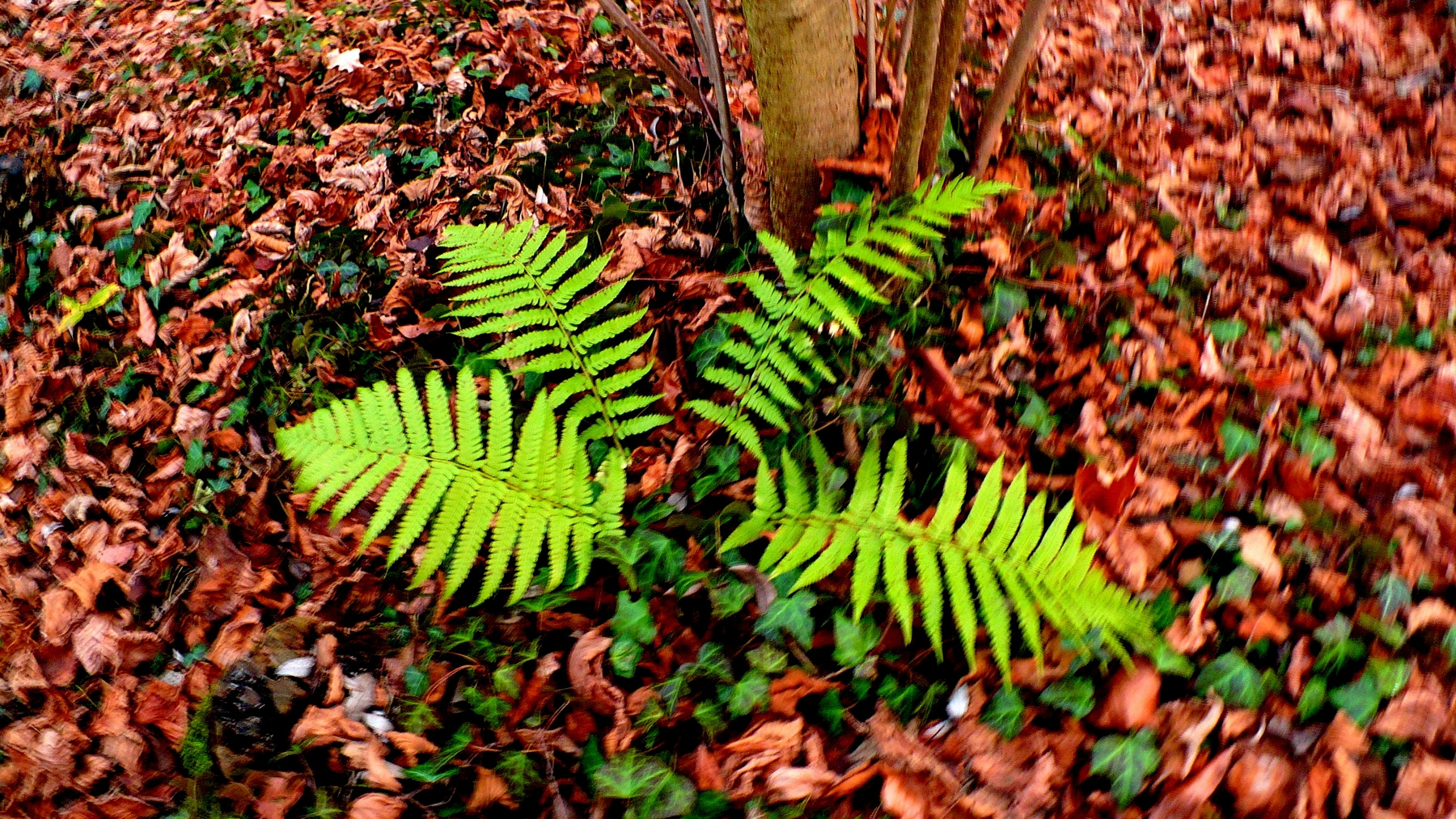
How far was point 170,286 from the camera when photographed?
2727mm

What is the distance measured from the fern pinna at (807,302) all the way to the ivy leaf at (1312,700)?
3.98 feet

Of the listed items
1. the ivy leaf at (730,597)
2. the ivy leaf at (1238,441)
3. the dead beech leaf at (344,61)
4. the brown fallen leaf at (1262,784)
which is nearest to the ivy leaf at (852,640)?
the ivy leaf at (730,597)

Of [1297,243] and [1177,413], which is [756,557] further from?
[1297,243]

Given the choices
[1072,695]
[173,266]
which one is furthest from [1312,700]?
[173,266]

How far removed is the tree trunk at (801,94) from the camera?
1941mm

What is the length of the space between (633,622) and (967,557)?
812mm

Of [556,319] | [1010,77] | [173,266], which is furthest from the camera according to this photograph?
[173,266]

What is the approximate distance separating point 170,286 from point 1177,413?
314 centimetres

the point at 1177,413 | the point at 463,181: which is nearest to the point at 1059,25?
the point at 1177,413

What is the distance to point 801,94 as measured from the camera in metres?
2.10

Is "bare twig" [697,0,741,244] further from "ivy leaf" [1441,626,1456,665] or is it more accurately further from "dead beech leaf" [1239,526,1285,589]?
"ivy leaf" [1441,626,1456,665]

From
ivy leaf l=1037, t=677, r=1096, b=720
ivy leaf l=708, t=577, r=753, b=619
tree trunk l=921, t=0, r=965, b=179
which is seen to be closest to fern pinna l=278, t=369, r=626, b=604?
ivy leaf l=708, t=577, r=753, b=619

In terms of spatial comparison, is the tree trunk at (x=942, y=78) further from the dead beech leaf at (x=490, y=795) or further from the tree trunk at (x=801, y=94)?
the dead beech leaf at (x=490, y=795)

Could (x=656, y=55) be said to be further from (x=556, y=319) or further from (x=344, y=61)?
(x=344, y=61)
